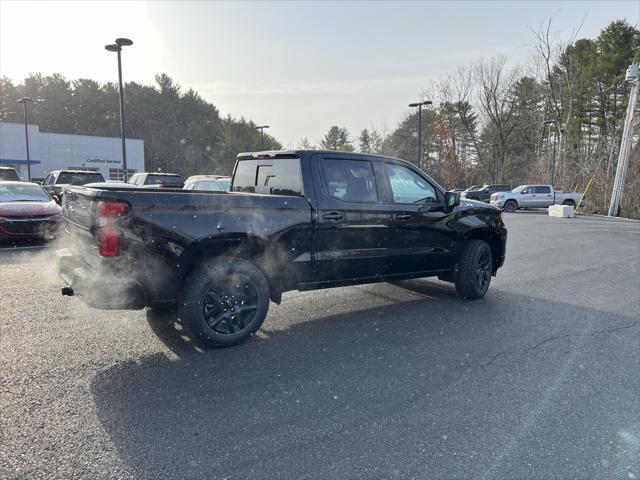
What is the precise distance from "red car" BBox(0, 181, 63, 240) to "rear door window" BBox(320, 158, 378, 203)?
7.16 m

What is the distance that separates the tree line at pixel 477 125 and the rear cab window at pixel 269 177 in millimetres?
27244

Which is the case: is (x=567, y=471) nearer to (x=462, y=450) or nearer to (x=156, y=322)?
(x=462, y=450)

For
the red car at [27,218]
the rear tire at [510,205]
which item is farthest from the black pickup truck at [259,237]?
the rear tire at [510,205]

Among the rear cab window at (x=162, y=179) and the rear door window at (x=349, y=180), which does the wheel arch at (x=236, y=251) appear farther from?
the rear cab window at (x=162, y=179)

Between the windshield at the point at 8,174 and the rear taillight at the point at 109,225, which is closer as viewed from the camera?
the rear taillight at the point at 109,225

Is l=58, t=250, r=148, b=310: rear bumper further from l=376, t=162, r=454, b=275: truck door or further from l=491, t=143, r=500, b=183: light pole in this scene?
l=491, t=143, r=500, b=183: light pole

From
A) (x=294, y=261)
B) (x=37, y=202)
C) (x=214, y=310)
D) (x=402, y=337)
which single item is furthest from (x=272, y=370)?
(x=37, y=202)

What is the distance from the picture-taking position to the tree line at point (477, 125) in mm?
37000

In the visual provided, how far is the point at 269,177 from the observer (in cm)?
543

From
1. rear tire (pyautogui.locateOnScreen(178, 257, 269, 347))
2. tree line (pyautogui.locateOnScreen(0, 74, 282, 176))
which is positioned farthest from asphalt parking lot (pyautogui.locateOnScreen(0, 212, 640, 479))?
tree line (pyautogui.locateOnScreen(0, 74, 282, 176))

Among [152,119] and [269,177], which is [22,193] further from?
[152,119]

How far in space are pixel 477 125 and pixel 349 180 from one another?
60.5 metres

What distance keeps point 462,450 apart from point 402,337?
2.10m

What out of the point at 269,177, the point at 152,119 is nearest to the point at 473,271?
the point at 269,177
